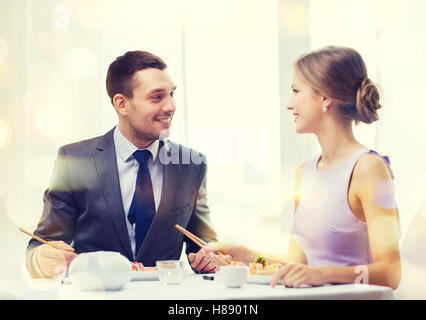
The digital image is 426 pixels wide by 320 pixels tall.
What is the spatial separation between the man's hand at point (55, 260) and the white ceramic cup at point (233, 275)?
610 mm

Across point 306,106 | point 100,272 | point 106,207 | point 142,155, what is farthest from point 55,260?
point 306,106

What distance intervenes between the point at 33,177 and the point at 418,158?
7.65 ft

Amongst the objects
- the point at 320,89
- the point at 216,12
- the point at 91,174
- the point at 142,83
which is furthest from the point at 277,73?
the point at 91,174

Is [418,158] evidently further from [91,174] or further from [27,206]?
[27,206]

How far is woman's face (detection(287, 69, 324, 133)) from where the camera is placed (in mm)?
2263

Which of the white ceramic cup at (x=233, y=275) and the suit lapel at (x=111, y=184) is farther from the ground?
the suit lapel at (x=111, y=184)

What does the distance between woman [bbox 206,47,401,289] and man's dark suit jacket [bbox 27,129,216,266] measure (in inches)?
23.1

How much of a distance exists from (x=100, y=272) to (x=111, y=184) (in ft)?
3.38

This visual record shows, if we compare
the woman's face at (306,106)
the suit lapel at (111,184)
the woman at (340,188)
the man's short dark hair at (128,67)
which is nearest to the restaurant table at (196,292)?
the woman at (340,188)

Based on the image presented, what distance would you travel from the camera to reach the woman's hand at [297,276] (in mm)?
1554

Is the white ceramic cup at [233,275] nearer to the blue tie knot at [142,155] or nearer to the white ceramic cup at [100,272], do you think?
the white ceramic cup at [100,272]

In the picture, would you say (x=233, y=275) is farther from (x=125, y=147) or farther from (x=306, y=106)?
(x=125, y=147)

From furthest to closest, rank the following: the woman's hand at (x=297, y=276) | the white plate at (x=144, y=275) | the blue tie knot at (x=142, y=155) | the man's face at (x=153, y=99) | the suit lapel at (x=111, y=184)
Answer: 1. the man's face at (x=153, y=99)
2. the blue tie knot at (x=142, y=155)
3. the suit lapel at (x=111, y=184)
4. the white plate at (x=144, y=275)
5. the woman's hand at (x=297, y=276)

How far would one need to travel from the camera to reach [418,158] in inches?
125
